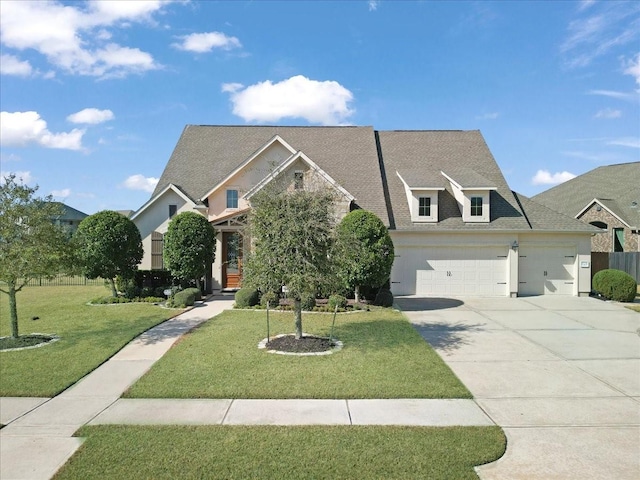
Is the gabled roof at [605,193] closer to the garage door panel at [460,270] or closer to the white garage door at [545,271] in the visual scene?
the white garage door at [545,271]

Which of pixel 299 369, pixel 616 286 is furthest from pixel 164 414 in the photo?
pixel 616 286

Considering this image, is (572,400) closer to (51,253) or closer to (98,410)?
(98,410)

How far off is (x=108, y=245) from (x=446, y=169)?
52.8ft

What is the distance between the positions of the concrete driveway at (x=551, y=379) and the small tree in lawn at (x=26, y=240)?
9.84 m

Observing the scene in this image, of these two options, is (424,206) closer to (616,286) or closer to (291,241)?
(616,286)

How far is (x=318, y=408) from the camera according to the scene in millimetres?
6816

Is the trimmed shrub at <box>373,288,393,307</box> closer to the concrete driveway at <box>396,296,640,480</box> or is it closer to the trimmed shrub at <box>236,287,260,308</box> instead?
the concrete driveway at <box>396,296,640,480</box>

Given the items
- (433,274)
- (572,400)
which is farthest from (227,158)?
(572,400)

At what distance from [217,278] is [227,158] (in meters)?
7.39

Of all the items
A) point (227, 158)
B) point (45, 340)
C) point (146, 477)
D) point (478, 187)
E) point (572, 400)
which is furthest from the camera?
point (227, 158)

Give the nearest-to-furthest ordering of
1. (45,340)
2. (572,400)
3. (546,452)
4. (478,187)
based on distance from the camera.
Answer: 1. (546,452)
2. (572,400)
3. (45,340)
4. (478,187)

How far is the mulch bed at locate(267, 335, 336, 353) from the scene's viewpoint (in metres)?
10.1

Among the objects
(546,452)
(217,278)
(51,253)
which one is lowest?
(546,452)

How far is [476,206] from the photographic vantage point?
1995 centimetres
